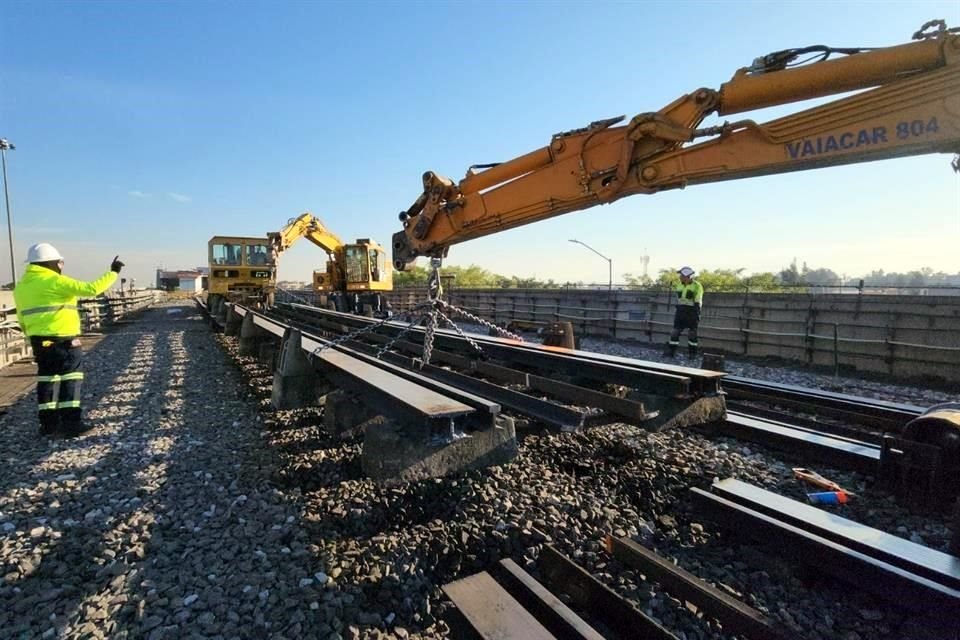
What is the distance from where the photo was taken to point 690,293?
36.3ft

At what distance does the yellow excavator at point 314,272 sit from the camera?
1914cm

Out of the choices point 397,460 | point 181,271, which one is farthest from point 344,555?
point 181,271

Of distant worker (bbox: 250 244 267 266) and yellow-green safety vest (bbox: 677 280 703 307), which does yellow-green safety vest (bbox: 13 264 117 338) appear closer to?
yellow-green safety vest (bbox: 677 280 703 307)

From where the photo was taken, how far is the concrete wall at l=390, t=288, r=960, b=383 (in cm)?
876

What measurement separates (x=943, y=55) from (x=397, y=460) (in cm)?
508

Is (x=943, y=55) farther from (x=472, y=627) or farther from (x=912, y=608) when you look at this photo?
(x=472, y=627)

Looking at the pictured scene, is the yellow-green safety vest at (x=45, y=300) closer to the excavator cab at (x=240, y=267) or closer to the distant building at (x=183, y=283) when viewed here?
the excavator cab at (x=240, y=267)

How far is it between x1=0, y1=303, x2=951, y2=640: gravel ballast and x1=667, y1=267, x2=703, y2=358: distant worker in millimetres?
6615

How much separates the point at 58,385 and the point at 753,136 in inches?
301

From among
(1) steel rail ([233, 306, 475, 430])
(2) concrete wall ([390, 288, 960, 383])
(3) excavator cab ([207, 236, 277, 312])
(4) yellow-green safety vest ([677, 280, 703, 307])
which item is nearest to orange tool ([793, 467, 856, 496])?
(1) steel rail ([233, 306, 475, 430])

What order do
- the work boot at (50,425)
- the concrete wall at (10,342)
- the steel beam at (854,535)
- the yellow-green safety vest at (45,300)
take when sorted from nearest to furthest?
the steel beam at (854,535)
the work boot at (50,425)
the yellow-green safety vest at (45,300)
the concrete wall at (10,342)

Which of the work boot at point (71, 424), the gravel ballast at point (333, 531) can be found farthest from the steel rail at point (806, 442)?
the work boot at point (71, 424)

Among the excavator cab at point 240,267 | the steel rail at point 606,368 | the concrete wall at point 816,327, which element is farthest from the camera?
the excavator cab at point 240,267

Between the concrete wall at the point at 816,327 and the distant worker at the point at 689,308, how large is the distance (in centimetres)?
173
